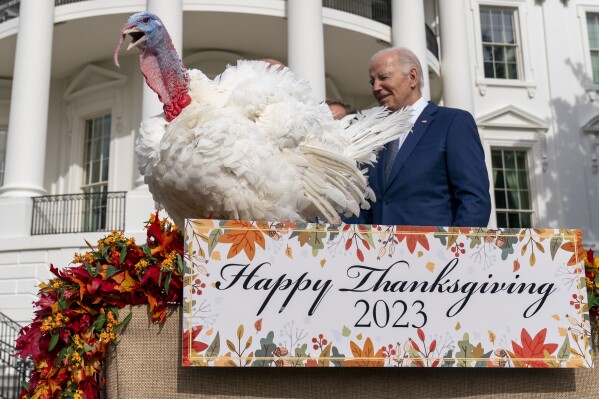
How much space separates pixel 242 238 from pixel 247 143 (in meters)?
0.67

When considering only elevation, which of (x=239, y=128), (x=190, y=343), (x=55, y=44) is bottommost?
(x=190, y=343)

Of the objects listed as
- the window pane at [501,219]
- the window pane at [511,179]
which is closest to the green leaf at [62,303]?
the window pane at [501,219]

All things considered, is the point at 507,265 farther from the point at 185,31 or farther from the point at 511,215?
the point at 511,215

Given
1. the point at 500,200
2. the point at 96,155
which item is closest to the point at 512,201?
the point at 500,200

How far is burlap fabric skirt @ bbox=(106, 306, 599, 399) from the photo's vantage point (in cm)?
197

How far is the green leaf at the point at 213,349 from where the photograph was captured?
6.26 ft

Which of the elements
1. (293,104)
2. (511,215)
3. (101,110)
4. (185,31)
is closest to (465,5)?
(511,215)

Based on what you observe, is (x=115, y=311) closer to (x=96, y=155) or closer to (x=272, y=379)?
(x=272, y=379)

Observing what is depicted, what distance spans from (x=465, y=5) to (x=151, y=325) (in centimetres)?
1714

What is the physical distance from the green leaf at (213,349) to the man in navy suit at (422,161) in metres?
1.34

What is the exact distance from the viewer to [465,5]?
17656 millimetres

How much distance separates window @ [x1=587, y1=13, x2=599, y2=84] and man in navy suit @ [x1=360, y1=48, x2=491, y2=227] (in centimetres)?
1628

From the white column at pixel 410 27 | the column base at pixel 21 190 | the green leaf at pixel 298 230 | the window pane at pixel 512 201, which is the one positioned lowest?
the green leaf at pixel 298 230

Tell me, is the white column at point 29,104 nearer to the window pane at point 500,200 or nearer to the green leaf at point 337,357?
the window pane at point 500,200
